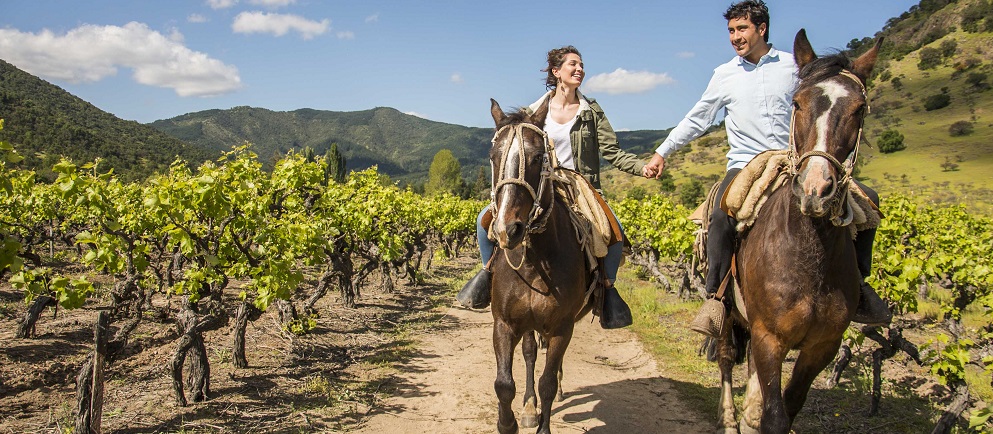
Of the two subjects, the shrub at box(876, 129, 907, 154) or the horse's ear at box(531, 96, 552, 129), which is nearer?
the horse's ear at box(531, 96, 552, 129)

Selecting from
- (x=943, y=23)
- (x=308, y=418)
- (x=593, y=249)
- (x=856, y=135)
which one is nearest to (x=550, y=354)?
(x=593, y=249)

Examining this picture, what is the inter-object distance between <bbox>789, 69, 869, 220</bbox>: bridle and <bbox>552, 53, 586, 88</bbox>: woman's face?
2.34 m

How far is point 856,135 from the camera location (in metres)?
3.49

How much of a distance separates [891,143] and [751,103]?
6150cm

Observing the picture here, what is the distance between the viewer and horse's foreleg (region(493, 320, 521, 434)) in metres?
4.89

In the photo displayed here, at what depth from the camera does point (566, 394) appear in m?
8.19

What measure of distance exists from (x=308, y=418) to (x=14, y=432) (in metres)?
2.94

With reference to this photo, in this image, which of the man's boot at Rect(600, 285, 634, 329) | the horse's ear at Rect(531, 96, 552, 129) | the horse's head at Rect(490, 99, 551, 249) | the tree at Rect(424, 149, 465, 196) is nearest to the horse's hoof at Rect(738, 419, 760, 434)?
the man's boot at Rect(600, 285, 634, 329)

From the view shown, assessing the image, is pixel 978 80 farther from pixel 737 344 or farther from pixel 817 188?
pixel 817 188

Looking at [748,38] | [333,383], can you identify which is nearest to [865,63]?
[748,38]

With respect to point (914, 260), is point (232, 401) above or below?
below

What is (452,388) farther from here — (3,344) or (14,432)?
(3,344)

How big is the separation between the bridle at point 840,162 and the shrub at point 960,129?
6712cm

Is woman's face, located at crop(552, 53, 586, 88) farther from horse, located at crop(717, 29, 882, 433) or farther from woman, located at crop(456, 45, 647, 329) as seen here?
horse, located at crop(717, 29, 882, 433)
